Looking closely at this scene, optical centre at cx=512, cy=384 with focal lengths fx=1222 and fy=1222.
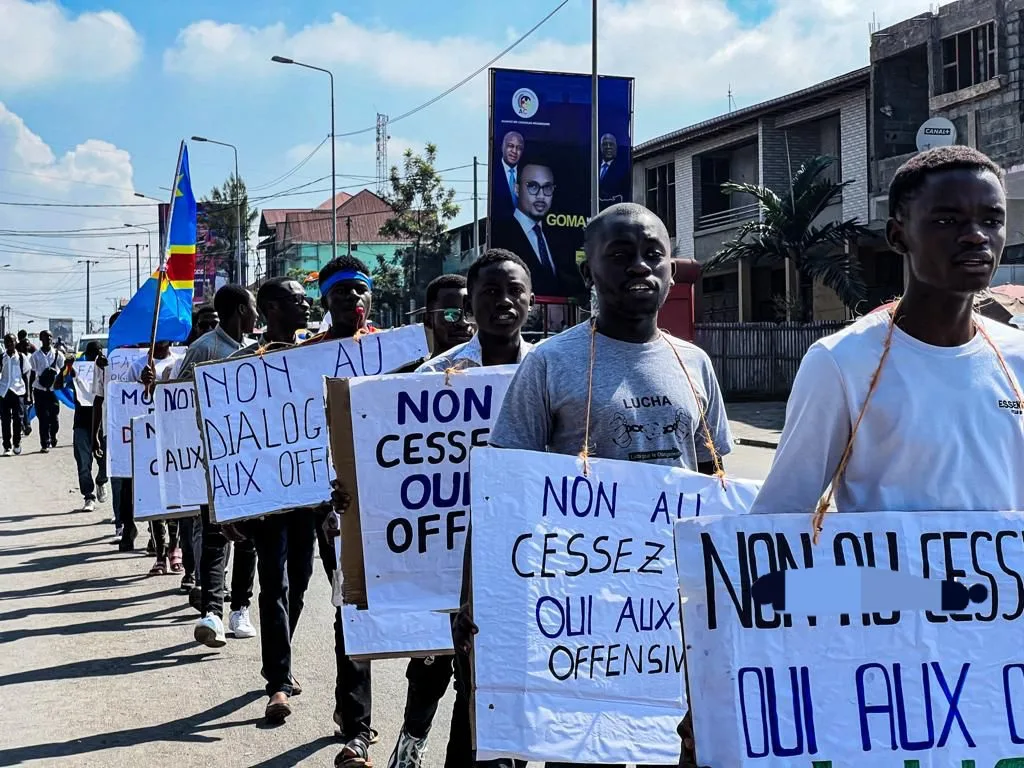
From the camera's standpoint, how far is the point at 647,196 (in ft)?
123

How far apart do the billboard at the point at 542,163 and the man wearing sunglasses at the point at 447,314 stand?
19.3 metres

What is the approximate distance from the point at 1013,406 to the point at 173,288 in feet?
22.5

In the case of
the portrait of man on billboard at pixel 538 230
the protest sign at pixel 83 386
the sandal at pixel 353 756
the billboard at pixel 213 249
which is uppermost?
the billboard at pixel 213 249

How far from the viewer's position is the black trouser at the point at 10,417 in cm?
2109

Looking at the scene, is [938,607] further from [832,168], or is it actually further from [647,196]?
[647,196]

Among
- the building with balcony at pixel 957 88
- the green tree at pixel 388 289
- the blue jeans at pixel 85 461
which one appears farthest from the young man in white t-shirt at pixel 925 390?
the green tree at pixel 388 289

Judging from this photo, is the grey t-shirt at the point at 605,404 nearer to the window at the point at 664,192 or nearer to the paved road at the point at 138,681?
the paved road at the point at 138,681

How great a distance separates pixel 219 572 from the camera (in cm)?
738

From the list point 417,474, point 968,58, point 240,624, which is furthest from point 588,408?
point 968,58

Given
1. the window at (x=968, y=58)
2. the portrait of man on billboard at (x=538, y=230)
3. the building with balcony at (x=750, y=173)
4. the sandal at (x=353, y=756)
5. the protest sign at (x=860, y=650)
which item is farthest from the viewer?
the building with balcony at (x=750, y=173)

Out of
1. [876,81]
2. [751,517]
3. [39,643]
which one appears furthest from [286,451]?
[876,81]

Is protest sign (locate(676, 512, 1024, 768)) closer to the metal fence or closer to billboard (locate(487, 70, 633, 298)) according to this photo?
billboard (locate(487, 70, 633, 298))

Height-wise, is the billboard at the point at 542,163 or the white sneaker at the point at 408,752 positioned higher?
the billboard at the point at 542,163

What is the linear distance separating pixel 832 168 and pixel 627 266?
27.7 metres
